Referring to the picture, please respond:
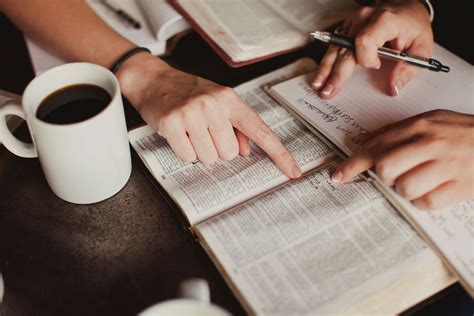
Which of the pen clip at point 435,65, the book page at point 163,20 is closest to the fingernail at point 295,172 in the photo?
the pen clip at point 435,65

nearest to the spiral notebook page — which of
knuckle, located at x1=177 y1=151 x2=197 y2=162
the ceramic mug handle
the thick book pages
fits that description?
the thick book pages

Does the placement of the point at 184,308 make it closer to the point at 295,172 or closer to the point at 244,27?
the point at 295,172

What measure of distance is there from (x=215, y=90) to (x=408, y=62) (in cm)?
38

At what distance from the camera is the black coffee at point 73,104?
684 millimetres

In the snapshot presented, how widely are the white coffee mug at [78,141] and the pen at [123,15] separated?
38 cm

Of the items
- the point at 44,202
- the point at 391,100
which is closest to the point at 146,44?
the point at 44,202

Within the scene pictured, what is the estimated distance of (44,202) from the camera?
0.77 metres

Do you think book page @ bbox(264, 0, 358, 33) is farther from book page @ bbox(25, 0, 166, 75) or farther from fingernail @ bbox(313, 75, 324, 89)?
book page @ bbox(25, 0, 166, 75)

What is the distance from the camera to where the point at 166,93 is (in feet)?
2.71

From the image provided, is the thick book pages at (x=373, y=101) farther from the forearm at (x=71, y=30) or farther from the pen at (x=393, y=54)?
the forearm at (x=71, y=30)

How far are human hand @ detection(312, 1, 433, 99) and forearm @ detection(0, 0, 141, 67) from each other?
40 cm

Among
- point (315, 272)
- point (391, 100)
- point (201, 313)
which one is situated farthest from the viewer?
point (391, 100)

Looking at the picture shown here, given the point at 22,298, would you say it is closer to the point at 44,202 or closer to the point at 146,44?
the point at 44,202

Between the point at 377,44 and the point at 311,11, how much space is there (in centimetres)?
23
